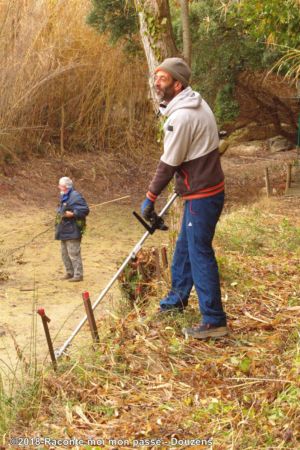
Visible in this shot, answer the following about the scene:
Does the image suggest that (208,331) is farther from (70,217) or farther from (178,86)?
(70,217)

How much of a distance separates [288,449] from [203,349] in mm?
1497

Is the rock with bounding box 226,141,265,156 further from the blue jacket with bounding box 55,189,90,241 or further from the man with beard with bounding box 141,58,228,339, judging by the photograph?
the man with beard with bounding box 141,58,228,339

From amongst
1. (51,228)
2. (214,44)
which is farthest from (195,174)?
(214,44)

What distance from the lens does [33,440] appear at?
13.5 feet

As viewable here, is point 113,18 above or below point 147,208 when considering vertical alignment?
above

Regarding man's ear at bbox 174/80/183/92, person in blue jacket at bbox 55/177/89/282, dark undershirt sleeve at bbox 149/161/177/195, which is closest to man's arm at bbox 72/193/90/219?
person in blue jacket at bbox 55/177/89/282

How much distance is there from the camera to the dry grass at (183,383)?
398cm

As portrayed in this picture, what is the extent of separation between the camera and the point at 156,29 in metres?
6.96

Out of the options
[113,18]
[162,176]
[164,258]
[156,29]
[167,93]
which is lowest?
[164,258]

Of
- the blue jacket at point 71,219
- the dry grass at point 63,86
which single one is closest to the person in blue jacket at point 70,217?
the blue jacket at point 71,219

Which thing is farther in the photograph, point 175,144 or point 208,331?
point 208,331

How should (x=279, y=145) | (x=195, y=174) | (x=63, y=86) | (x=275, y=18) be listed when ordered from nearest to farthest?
(x=195, y=174), (x=275, y=18), (x=63, y=86), (x=279, y=145)

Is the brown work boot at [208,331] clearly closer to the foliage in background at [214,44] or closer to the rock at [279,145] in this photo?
the foliage in background at [214,44]

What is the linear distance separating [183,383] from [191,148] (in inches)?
60.3
